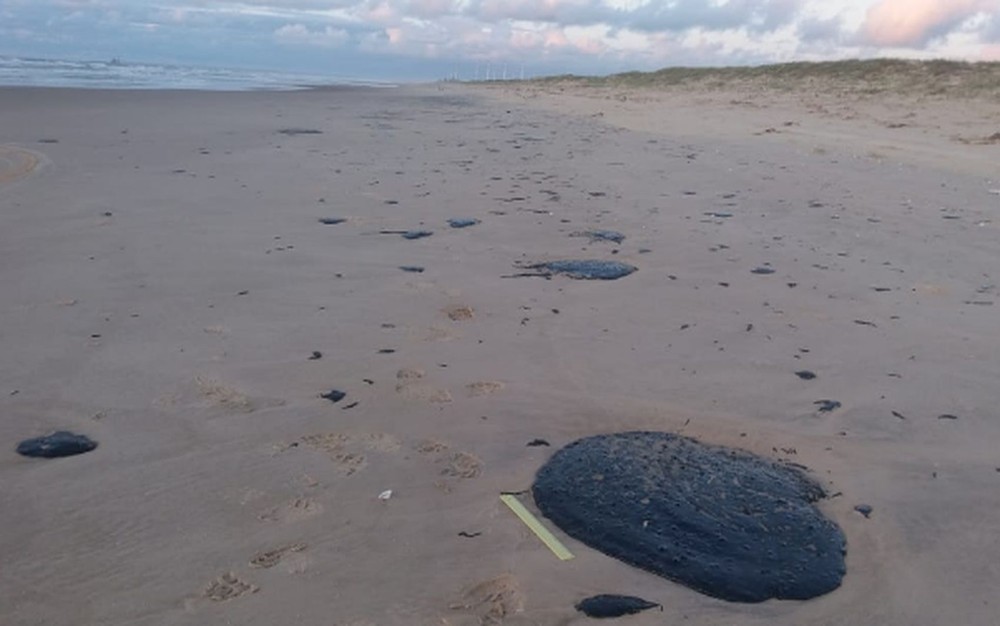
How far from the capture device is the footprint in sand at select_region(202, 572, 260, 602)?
79.3 inches

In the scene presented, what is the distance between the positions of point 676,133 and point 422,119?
16.0 feet

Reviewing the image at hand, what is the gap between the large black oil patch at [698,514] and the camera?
2.18 meters

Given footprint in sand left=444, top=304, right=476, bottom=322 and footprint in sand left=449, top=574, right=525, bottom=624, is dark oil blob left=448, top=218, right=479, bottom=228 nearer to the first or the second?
footprint in sand left=444, top=304, right=476, bottom=322

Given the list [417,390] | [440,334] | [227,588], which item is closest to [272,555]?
[227,588]

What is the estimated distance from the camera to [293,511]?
2.40 metres

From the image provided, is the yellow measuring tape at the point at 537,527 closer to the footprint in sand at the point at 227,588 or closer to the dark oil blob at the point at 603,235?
the footprint in sand at the point at 227,588

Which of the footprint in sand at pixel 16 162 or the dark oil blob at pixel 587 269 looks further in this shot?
the footprint in sand at pixel 16 162

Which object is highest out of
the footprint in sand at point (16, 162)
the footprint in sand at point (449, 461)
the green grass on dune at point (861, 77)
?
the green grass on dune at point (861, 77)

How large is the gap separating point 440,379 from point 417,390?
137mm

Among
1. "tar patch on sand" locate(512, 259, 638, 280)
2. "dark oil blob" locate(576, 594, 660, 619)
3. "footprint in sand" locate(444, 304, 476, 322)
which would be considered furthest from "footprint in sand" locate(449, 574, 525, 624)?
"tar patch on sand" locate(512, 259, 638, 280)

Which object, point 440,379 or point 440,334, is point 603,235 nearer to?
point 440,334

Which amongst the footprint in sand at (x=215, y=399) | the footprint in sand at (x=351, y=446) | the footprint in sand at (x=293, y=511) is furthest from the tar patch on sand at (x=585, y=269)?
the footprint in sand at (x=293, y=511)

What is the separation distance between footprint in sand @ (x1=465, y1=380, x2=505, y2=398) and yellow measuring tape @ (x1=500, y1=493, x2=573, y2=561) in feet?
2.46

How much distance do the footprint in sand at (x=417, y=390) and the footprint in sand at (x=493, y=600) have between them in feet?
3.69
